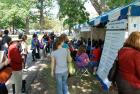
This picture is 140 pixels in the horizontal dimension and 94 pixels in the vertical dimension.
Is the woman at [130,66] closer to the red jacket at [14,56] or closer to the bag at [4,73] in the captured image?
the bag at [4,73]

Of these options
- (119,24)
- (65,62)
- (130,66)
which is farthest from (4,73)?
(119,24)

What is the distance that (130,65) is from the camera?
5605 mm

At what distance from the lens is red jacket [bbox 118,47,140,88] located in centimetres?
560

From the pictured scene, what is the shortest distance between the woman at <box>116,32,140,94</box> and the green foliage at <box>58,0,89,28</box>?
1446 cm

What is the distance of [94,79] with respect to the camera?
1427cm

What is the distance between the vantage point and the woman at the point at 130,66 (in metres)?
5.60

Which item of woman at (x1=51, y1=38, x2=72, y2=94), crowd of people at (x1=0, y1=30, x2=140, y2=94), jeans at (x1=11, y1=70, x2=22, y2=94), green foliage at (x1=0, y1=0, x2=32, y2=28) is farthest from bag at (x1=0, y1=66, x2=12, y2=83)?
green foliage at (x1=0, y1=0, x2=32, y2=28)

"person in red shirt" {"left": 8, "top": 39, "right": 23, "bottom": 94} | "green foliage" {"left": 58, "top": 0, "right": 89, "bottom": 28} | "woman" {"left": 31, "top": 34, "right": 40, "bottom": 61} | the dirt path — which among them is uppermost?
"green foliage" {"left": 58, "top": 0, "right": 89, "bottom": 28}

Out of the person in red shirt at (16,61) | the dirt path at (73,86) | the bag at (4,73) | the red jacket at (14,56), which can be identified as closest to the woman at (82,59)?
the dirt path at (73,86)

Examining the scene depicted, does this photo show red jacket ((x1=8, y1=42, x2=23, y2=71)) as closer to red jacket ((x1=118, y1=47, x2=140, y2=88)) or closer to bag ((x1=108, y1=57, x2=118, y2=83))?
bag ((x1=108, y1=57, x2=118, y2=83))

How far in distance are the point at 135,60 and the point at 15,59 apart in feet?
13.7

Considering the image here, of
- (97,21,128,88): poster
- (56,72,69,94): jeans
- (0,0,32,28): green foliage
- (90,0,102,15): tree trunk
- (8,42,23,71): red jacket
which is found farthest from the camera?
(0,0,32,28): green foliage

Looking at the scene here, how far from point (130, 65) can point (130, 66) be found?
0.05ft

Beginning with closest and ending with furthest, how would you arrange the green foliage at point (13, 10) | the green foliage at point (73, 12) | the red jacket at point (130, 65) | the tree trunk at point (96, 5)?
the red jacket at point (130, 65) → the green foliage at point (73, 12) → the tree trunk at point (96, 5) → the green foliage at point (13, 10)
